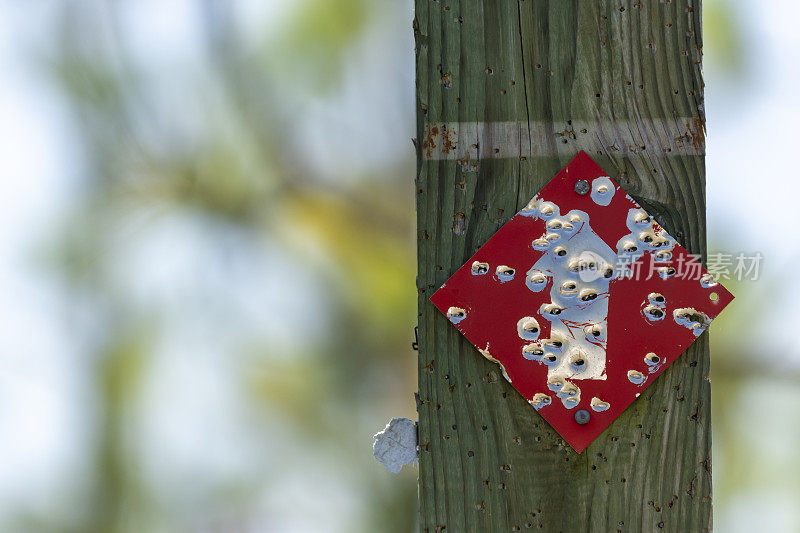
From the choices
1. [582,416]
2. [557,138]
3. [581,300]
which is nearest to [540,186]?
[557,138]

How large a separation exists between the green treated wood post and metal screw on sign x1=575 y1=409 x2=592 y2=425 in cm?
4

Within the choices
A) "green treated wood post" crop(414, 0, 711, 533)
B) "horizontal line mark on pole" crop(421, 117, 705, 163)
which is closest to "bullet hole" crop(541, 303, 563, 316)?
"green treated wood post" crop(414, 0, 711, 533)

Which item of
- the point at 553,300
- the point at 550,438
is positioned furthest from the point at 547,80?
the point at 550,438

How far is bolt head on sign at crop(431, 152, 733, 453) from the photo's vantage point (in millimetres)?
1009

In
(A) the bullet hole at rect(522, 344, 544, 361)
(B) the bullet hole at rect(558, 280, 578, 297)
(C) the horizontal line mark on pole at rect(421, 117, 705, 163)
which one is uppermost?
(C) the horizontal line mark on pole at rect(421, 117, 705, 163)

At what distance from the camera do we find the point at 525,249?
1.02 m

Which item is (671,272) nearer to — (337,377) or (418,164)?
(418,164)

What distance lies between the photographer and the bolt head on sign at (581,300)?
1.01 metres

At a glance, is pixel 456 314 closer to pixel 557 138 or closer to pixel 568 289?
pixel 568 289

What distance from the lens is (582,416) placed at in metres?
1.01

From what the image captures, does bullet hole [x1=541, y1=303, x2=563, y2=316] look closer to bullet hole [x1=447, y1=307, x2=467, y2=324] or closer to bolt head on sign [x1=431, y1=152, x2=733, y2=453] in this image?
bolt head on sign [x1=431, y1=152, x2=733, y2=453]

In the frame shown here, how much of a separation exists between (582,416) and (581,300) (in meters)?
0.17

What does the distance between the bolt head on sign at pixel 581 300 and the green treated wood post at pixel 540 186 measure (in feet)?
0.08

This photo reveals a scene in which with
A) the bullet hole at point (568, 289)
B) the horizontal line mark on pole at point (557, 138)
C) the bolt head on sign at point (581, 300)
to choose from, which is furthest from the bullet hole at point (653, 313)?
→ the horizontal line mark on pole at point (557, 138)
